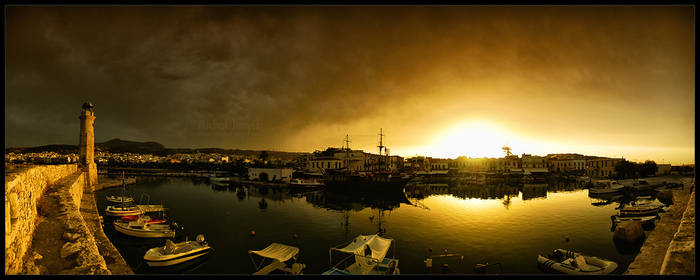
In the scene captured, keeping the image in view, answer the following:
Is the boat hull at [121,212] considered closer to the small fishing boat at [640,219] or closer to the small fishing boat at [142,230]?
the small fishing boat at [142,230]

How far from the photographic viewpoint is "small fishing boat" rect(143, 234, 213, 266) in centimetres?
1078

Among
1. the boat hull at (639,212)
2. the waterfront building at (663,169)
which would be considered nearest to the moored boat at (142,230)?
the boat hull at (639,212)

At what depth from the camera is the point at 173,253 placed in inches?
439

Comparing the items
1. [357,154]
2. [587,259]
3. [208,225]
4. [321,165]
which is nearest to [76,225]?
[208,225]

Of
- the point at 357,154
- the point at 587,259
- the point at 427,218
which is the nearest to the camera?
the point at 587,259

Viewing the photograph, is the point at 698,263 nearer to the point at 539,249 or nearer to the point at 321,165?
the point at 539,249

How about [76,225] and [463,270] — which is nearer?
[76,225]

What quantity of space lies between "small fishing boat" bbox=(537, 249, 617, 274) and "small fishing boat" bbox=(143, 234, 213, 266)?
13439mm

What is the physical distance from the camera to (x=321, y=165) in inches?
2372

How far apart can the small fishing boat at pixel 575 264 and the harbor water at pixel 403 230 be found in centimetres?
53

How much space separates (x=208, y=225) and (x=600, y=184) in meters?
42.2

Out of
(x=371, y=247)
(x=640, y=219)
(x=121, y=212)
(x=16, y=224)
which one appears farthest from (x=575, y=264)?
(x=121, y=212)

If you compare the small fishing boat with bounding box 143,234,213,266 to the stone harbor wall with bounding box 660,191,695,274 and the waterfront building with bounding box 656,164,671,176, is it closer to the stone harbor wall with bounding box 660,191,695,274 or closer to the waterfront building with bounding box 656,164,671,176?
the stone harbor wall with bounding box 660,191,695,274

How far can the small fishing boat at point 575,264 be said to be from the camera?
33.9ft
